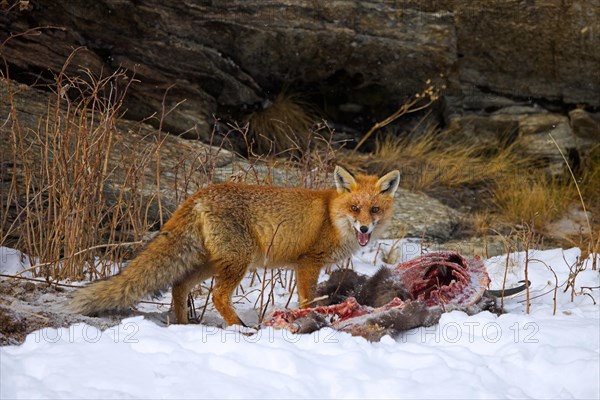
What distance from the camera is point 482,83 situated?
10.8 metres

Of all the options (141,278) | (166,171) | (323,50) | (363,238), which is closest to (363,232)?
(363,238)

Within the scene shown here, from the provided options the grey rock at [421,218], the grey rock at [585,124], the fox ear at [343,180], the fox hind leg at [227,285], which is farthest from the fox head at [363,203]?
the grey rock at [585,124]

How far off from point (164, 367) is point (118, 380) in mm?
264

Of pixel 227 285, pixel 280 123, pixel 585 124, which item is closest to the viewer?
pixel 227 285

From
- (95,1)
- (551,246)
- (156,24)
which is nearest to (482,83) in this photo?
(551,246)

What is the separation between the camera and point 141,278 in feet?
15.8

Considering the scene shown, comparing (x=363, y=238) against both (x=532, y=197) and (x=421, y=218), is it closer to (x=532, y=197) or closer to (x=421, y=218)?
(x=421, y=218)

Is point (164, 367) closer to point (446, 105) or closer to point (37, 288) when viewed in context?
point (37, 288)

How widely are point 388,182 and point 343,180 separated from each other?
371mm

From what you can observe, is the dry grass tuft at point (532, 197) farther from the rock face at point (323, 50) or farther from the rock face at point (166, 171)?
the rock face at point (323, 50)

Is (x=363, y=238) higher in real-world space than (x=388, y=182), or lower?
lower

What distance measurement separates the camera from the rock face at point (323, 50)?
30.7 feet

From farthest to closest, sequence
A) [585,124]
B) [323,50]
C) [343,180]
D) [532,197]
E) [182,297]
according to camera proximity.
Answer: [585,124]
[323,50]
[532,197]
[343,180]
[182,297]

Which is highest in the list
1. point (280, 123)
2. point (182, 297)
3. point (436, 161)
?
point (280, 123)
